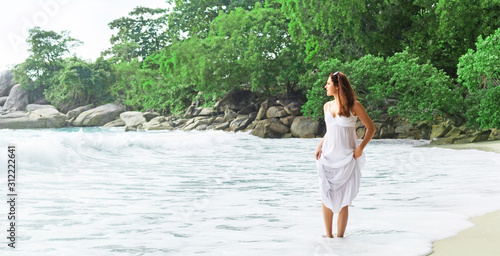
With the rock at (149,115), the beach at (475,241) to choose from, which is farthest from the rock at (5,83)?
the beach at (475,241)

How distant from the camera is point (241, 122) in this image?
2777 centimetres

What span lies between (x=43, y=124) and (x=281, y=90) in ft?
74.4

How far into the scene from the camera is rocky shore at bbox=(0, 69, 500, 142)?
21411 mm

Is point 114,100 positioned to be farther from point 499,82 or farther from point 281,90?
point 499,82

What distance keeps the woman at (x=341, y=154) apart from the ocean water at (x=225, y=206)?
13.9 inches

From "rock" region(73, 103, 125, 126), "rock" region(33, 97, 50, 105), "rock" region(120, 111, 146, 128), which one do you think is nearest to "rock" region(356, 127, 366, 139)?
"rock" region(120, 111, 146, 128)

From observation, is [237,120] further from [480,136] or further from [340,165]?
[340,165]

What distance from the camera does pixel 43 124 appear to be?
42.0m

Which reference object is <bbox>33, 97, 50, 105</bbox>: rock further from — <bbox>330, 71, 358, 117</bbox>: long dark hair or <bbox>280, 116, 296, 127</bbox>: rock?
<bbox>330, 71, 358, 117</bbox>: long dark hair

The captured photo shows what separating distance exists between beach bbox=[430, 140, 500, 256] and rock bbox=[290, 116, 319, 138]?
19564mm

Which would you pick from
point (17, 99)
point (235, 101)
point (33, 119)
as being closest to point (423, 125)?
point (235, 101)

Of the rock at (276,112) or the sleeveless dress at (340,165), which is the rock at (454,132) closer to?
the rock at (276,112)

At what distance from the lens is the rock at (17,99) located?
47438mm

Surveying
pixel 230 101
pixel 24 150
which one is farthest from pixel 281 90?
pixel 24 150
